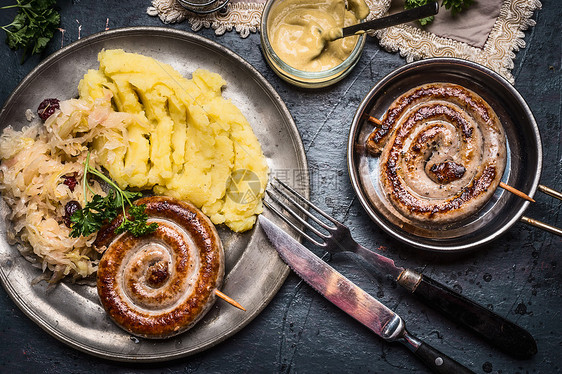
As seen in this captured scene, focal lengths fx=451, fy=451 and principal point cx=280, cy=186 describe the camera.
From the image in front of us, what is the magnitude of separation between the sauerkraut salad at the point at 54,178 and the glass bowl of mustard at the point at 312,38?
1.56m

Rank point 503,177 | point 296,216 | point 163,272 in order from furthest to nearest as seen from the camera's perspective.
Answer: point 503,177
point 296,216
point 163,272

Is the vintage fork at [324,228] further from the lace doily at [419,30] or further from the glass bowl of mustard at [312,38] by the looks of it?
the lace doily at [419,30]

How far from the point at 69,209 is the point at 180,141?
114 centimetres

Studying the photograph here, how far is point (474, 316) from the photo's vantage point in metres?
4.00

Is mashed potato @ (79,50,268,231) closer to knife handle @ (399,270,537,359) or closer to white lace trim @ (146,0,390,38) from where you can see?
white lace trim @ (146,0,390,38)

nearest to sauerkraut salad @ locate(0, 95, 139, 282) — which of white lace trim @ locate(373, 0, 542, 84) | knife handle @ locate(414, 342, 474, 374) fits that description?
white lace trim @ locate(373, 0, 542, 84)

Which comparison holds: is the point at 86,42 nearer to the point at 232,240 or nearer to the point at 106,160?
the point at 106,160

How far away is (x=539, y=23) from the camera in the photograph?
4441 millimetres

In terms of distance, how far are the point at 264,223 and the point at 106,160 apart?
155 cm

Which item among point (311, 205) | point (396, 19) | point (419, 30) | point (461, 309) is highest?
point (419, 30)

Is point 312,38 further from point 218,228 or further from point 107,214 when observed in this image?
point 107,214

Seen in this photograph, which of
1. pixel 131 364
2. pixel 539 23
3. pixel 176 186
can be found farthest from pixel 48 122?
pixel 539 23

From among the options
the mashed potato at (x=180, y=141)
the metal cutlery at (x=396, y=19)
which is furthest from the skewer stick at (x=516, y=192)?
the mashed potato at (x=180, y=141)

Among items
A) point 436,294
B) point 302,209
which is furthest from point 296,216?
point 436,294
